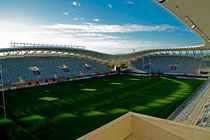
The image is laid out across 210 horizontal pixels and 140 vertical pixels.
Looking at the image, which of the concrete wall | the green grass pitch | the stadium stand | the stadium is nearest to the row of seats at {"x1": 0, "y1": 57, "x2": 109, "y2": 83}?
the stadium

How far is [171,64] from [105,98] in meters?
36.3

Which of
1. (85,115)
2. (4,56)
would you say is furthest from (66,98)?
(4,56)

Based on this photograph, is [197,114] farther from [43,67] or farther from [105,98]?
[43,67]

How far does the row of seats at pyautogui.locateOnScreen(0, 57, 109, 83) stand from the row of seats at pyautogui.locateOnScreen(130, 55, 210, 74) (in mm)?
14214

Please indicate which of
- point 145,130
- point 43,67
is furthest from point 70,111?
point 43,67

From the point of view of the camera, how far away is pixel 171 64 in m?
52.8

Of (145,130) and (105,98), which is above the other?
(145,130)

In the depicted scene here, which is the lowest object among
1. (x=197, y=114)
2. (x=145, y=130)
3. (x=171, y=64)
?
(x=197, y=114)

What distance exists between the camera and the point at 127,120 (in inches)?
225

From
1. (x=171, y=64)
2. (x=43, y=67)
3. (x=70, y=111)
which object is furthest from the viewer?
(x=171, y=64)

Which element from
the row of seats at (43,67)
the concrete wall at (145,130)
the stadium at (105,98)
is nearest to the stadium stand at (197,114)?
the stadium at (105,98)

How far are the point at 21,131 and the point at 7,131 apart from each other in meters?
1.10

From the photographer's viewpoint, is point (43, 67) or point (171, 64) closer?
point (43, 67)

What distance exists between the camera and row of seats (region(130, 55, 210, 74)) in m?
48.2
